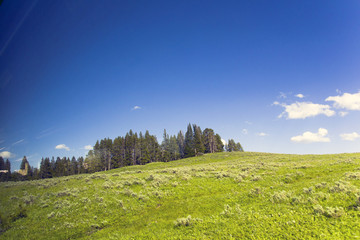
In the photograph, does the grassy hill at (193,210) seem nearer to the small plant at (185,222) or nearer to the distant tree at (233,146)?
the small plant at (185,222)

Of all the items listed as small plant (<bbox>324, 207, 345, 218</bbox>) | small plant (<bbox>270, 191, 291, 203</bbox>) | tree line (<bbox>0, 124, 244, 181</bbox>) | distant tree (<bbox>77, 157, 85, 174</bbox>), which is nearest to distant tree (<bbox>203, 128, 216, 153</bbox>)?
tree line (<bbox>0, 124, 244, 181</bbox>)

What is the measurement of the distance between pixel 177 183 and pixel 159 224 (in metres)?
8.00

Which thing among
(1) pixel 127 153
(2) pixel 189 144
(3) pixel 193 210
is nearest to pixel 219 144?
(2) pixel 189 144

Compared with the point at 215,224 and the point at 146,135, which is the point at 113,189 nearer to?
the point at 215,224

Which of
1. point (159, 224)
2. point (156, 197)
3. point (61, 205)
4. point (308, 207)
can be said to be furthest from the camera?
point (156, 197)

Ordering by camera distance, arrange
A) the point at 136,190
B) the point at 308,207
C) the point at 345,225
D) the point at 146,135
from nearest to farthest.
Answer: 1. the point at 345,225
2. the point at 308,207
3. the point at 136,190
4. the point at 146,135

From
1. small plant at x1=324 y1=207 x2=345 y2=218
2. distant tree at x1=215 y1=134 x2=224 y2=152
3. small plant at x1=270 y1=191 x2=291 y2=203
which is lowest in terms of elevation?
small plant at x1=270 y1=191 x2=291 y2=203

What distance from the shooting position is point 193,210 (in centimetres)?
1235

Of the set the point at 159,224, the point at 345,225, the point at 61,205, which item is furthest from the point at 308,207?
the point at 61,205

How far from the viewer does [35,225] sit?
1198cm

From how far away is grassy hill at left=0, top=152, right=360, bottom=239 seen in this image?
7.63 metres

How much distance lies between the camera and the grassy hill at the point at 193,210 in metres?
7.63

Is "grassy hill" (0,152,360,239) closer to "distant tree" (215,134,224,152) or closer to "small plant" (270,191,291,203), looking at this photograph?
"small plant" (270,191,291,203)

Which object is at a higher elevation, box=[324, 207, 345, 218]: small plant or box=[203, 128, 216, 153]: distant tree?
box=[203, 128, 216, 153]: distant tree
